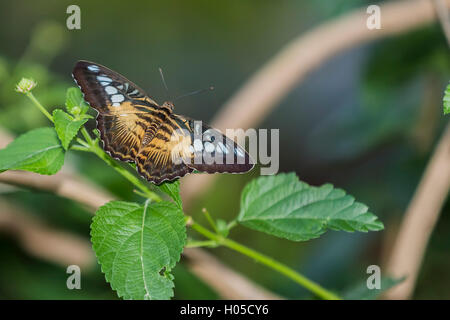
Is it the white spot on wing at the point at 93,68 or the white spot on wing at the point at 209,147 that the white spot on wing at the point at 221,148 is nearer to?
the white spot on wing at the point at 209,147

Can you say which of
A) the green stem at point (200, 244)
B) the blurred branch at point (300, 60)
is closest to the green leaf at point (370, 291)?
the green stem at point (200, 244)

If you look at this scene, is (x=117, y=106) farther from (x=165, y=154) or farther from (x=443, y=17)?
(x=443, y=17)

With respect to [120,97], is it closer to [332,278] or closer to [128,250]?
[128,250]

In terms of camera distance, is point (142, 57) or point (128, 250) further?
point (142, 57)

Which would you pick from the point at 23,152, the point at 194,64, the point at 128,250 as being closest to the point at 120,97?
the point at 23,152

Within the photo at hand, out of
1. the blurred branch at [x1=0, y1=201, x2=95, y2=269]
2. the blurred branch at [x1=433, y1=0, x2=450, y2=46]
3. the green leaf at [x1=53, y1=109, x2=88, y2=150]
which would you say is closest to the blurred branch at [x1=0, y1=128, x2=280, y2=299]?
the blurred branch at [x1=0, y1=201, x2=95, y2=269]

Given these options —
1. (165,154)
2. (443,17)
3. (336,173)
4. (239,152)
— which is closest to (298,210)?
(239,152)
